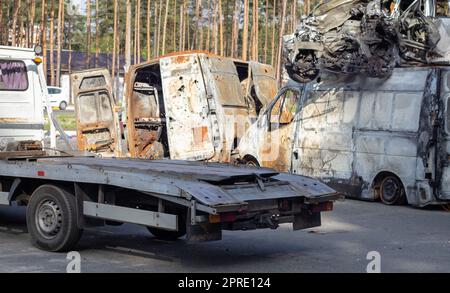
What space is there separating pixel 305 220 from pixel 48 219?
2888 mm

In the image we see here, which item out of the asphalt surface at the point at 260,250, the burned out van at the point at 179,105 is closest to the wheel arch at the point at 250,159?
the burned out van at the point at 179,105

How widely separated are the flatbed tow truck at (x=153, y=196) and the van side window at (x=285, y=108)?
658 centimetres

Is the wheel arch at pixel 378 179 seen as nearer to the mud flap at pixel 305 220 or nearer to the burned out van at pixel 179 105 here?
the burned out van at pixel 179 105

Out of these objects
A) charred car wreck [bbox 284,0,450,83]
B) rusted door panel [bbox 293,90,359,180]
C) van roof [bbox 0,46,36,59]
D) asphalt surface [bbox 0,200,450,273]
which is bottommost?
asphalt surface [bbox 0,200,450,273]

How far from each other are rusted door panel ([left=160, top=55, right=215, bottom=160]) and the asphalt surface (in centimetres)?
534

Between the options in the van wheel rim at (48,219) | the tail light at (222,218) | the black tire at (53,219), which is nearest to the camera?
the tail light at (222,218)

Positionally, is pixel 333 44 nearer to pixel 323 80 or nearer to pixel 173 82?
pixel 323 80

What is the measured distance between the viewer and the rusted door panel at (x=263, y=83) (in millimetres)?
18344

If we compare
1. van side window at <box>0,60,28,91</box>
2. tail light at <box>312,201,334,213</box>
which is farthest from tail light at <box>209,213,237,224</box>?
van side window at <box>0,60,28,91</box>

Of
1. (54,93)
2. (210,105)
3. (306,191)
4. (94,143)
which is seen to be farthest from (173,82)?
(54,93)

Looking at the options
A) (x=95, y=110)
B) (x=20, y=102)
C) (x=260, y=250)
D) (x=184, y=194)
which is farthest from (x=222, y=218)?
(x=95, y=110)

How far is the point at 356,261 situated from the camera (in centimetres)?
884

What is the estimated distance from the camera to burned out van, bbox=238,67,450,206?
529 inches

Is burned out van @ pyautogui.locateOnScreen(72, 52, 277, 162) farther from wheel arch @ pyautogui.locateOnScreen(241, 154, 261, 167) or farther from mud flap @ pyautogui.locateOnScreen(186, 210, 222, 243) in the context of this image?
mud flap @ pyautogui.locateOnScreen(186, 210, 222, 243)
